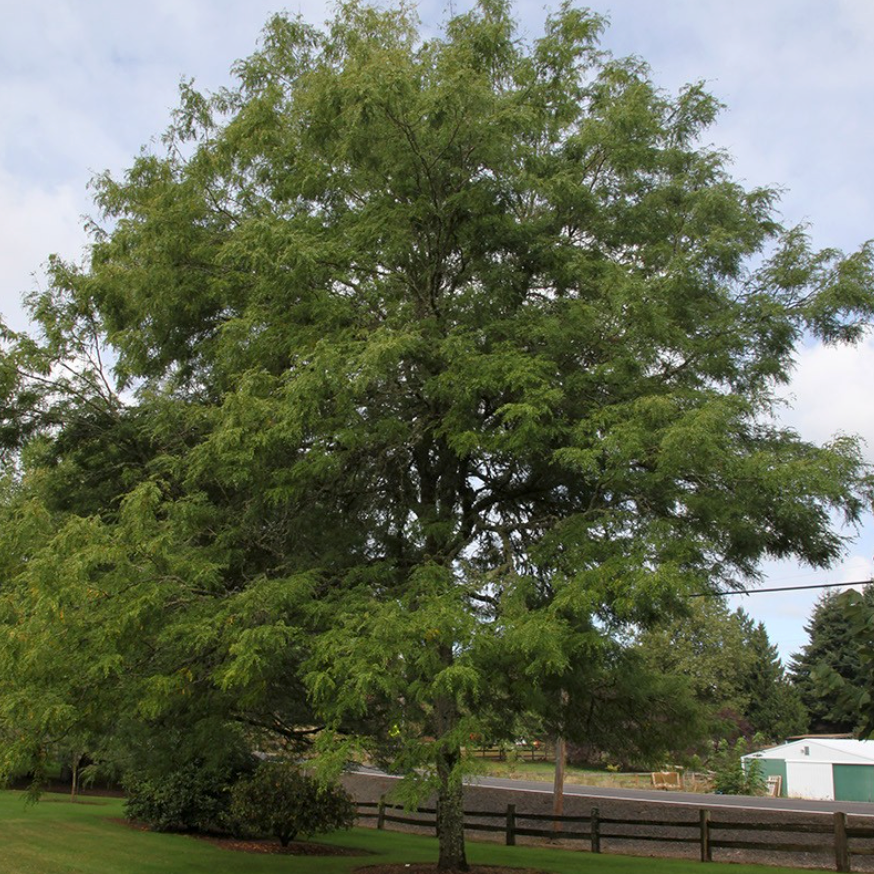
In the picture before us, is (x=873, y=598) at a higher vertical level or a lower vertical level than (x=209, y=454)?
lower

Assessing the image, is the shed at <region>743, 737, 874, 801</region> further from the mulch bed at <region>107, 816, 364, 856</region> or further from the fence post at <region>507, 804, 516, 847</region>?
the mulch bed at <region>107, 816, 364, 856</region>

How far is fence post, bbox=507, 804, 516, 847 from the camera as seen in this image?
60.7ft

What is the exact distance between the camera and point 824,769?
3812 cm

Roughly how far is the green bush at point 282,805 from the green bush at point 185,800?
2.74ft

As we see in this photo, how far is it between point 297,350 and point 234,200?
3.66 m

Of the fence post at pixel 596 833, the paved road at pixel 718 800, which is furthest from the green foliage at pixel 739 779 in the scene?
the fence post at pixel 596 833

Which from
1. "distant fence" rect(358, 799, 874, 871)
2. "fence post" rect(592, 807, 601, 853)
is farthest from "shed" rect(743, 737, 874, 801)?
"fence post" rect(592, 807, 601, 853)

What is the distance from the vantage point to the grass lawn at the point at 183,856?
1250 cm

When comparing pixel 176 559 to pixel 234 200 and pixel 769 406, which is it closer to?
pixel 234 200

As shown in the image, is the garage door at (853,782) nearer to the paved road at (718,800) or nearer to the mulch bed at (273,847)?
the paved road at (718,800)

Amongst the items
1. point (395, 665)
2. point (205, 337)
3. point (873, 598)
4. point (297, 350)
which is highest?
point (205, 337)

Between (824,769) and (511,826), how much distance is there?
25.5 m

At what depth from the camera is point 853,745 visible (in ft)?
129

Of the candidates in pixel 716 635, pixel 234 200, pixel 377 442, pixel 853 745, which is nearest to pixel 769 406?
pixel 377 442
